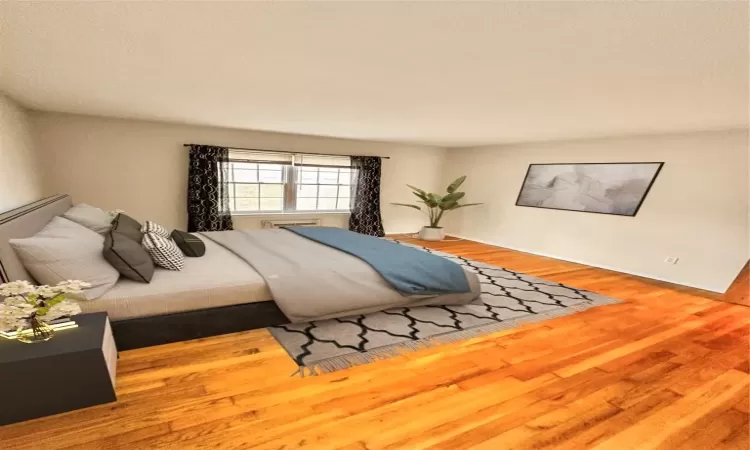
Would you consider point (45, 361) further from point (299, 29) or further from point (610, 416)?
point (610, 416)

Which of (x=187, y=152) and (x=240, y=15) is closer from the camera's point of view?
(x=240, y=15)

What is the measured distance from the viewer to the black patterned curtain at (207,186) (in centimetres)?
486

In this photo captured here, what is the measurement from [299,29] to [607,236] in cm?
493

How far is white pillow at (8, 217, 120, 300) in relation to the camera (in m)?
1.84

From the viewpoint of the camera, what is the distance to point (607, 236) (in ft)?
15.8

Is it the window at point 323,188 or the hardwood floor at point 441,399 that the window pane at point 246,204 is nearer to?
the window at point 323,188

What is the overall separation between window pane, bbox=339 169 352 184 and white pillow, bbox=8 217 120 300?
426 cm

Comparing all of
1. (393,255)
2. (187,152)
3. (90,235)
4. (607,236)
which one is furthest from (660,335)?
(187,152)

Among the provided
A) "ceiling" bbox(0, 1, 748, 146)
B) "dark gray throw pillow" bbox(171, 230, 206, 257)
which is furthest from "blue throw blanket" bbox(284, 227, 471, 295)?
"ceiling" bbox(0, 1, 748, 146)

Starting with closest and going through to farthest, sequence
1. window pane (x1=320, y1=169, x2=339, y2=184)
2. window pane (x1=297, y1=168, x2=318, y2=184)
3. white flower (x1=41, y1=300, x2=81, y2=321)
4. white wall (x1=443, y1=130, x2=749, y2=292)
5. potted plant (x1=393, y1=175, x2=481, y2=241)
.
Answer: white flower (x1=41, y1=300, x2=81, y2=321)
white wall (x1=443, y1=130, x2=749, y2=292)
window pane (x1=297, y1=168, x2=318, y2=184)
window pane (x1=320, y1=169, x2=339, y2=184)
potted plant (x1=393, y1=175, x2=481, y2=241)

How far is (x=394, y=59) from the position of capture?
1.95 metres

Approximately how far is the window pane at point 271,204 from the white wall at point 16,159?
261 centimetres

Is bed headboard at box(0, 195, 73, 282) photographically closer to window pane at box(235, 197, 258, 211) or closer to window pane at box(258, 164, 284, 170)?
window pane at box(235, 197, 258, 211)

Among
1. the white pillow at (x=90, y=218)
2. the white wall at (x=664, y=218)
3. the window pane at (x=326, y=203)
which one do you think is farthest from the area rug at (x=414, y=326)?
the window pane at (x=326, y=203)
